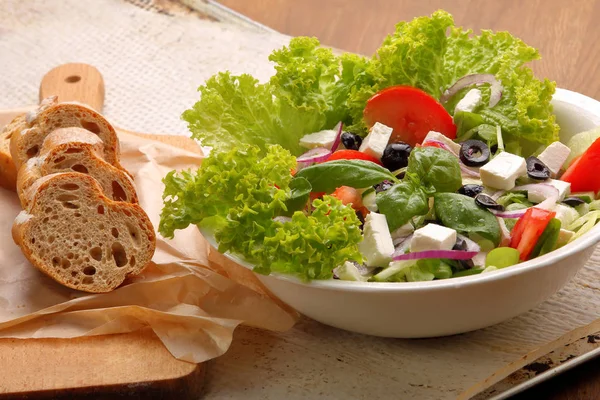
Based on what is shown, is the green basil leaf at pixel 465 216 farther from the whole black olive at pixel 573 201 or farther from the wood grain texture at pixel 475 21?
the wood grain texture at pixel 475 21

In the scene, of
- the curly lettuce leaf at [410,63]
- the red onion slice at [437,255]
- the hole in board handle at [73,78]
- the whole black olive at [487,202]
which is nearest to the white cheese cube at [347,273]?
the red onion slice at [437,255]

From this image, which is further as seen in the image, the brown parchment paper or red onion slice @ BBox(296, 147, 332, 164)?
red onion slice @ BBox(296, 147, 332, 164)

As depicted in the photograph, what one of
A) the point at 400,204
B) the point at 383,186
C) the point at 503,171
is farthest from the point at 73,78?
the point at 503,171

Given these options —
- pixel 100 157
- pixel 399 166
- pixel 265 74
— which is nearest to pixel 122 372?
pixel 100 157

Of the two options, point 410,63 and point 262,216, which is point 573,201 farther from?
point 262,216

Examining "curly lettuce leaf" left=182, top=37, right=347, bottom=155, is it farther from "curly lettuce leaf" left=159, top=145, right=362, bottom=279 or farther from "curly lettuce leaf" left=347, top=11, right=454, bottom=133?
"curly lettuce leaf" left=159, top=145, right=362, bottom=279

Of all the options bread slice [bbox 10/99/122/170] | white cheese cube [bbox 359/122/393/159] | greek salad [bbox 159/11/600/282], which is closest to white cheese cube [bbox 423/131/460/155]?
greek salad [bbox 159/11/600/282]
